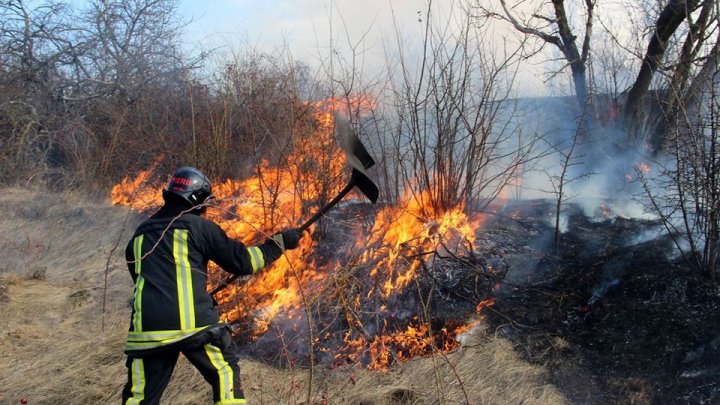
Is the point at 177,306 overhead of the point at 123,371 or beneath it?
overhead

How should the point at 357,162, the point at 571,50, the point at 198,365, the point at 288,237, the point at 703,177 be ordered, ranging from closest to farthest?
the point at 198,365, the point at 288,237, the point at 357,162, the point at 703,177, the point at 571,50

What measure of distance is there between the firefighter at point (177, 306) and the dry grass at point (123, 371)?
588 millimetres

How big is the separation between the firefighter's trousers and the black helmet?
34.6 inches

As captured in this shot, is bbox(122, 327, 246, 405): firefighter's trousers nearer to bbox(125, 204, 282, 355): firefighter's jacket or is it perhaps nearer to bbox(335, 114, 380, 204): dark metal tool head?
bbox(125, 204, 282, 355): firefighter's jacket

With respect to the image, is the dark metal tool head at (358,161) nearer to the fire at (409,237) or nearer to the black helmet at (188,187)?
the black helmet at (188,187)

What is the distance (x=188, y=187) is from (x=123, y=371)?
2.09m

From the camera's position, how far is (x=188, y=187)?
12.4 ft

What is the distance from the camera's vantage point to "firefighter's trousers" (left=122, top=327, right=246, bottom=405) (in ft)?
11.5

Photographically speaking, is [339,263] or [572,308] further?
[339,263]

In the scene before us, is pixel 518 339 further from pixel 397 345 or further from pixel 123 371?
pixel 123 371

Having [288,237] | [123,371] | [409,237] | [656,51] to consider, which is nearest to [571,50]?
[656,51]

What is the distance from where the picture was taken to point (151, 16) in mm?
17484

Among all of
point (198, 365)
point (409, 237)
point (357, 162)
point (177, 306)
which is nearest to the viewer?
point (177, 306)

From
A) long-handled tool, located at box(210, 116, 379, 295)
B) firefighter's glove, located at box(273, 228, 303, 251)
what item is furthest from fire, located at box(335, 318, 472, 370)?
firefighter's glove, located at box(273, 228, 303, 251)
